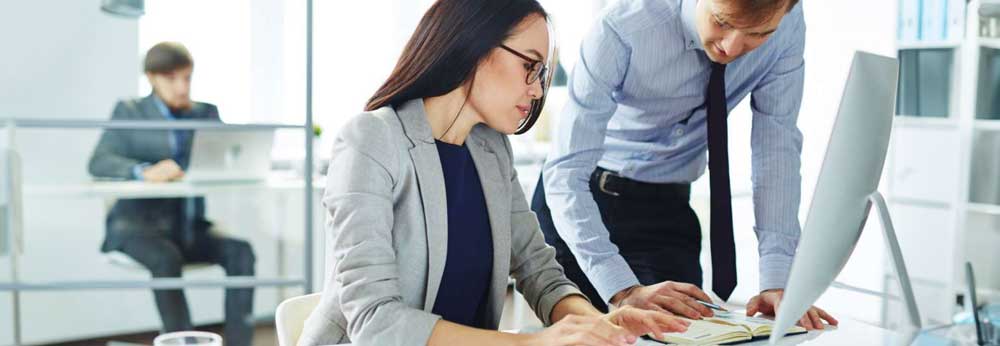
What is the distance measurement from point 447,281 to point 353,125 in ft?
0.98

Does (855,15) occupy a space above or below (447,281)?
above

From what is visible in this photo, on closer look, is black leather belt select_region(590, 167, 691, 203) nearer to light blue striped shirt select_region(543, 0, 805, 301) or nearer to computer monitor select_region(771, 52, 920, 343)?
light blue striped shirt select_region(543, 0, 805, 301)

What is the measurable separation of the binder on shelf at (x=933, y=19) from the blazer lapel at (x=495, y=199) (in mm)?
2772

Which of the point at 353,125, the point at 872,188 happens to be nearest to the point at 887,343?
the point at 872,188

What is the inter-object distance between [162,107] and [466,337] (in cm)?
201

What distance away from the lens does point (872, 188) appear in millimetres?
1223

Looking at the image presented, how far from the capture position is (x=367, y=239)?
1262mm

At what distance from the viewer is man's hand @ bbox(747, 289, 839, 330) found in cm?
146

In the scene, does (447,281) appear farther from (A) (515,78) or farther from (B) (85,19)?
(B) (85,19)

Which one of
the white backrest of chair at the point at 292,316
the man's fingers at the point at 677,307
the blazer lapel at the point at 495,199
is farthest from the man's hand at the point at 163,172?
the man's fingers at the point at 677,307

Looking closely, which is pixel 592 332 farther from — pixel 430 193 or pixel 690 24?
pixel 690 24

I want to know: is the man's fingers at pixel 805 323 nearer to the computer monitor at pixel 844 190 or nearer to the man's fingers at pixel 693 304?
the man's fingers at pixel 693 304

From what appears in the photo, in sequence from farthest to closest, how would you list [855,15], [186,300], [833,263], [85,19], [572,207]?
[855,15] → [186,300] → [85,19] → [572,207] → [833,263]

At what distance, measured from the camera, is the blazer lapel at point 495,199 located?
4.93 ft
